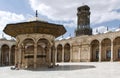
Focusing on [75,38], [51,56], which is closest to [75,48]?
[75,38]

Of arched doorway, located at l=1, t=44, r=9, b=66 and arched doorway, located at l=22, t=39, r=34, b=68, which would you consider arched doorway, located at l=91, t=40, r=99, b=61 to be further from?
arched doorway, located at l=22, t=39, r=34, b=68

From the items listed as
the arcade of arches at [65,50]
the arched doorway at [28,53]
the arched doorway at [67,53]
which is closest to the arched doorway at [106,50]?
the arcade of arches at [65,50]

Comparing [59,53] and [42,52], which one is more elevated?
[42,52]

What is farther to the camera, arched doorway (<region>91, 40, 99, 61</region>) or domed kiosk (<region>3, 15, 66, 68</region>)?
arched doorway (<region>91, 40, 99, 61</region>)

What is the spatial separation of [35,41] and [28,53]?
1.84 m

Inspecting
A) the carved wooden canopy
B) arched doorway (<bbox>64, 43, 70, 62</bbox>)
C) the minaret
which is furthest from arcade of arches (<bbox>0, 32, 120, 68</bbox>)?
the minaret

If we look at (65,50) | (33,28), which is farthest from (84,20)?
(33,28)

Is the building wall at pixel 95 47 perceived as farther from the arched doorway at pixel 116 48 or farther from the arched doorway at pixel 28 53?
the arched doorway at pixel 28 53

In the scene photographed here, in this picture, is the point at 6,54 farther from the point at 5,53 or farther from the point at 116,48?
the point at 116,48

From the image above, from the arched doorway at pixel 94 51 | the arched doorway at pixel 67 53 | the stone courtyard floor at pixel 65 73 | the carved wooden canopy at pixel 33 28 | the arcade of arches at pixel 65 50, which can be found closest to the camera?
the stone courtyard floor at pixel 65 73

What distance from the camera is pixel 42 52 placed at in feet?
58.0

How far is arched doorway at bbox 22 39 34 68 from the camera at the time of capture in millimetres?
17062

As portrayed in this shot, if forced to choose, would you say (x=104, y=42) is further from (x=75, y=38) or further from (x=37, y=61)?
(x=37, y=61)

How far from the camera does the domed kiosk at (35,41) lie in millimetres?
16250
